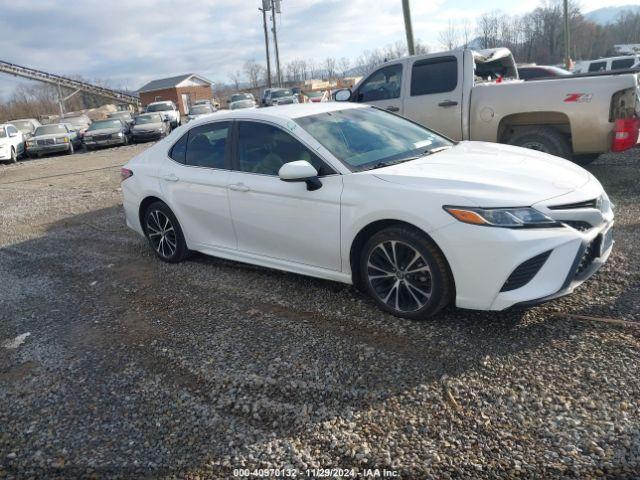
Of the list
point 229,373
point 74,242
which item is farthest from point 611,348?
point 74,242

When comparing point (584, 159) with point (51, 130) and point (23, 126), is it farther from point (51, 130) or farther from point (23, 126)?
point (23, 126)

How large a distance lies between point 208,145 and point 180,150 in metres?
0.46

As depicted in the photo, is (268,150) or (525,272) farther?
(268,150)

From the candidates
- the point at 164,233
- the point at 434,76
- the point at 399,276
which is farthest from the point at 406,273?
the point at 434,76

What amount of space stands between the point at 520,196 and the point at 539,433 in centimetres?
149

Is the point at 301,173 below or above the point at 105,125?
below

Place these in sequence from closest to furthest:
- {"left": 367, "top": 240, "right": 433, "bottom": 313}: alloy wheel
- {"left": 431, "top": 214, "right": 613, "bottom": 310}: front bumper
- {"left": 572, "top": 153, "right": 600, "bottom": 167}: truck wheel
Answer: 1. {"left": 431, "top": 214, "right": 613, "bottom": 310}: front bumper
2. {"left": 367, "top": 240, "right": 433, "bottom": 313}: alloy wheel
3. {"left": 572, "top": 153, "right": 600, "bottom": 167}: truck wheel

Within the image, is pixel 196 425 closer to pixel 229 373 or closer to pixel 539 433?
pixel 229 373

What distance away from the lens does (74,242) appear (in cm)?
711

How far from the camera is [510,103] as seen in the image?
23.7 ft

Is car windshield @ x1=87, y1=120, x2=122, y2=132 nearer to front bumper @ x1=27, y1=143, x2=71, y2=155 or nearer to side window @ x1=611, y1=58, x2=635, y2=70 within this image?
front bumper @ x1=27, y1=143, x2=71, y2=155

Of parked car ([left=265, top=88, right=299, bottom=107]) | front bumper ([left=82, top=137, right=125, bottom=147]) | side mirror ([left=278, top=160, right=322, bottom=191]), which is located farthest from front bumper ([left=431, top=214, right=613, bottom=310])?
parked car ([left=265, top=88, right=299, bottom=107])

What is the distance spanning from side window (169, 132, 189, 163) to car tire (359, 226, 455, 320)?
2.40m

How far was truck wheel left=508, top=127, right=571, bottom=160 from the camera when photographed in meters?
7.11
